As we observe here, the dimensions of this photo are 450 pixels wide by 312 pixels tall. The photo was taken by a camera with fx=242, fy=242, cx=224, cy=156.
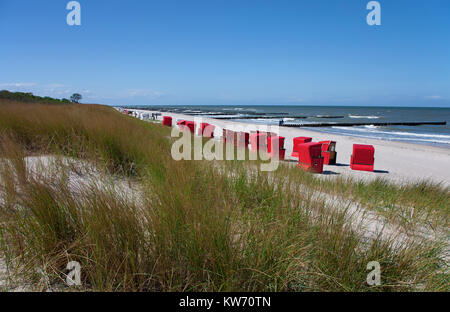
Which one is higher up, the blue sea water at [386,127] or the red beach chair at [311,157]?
the blue sea water at [386,127]

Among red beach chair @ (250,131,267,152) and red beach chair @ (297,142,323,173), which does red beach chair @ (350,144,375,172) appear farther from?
red beach chair @ (250,131,267,152)

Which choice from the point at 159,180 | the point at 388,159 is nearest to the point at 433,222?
the point at 159,180

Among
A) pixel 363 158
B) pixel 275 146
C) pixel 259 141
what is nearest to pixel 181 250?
pixel 275 146

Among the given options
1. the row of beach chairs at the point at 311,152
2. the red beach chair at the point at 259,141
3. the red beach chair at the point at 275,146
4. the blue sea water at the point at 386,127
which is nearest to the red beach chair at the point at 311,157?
the row of beach chairs at the point at 311,152

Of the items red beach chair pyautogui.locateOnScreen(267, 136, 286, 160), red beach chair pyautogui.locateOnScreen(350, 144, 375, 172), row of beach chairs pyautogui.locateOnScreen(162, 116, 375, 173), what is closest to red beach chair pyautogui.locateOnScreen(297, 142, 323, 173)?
row of beach chairs pyautogui.locateOnScreen(162, 116, 375, 173)

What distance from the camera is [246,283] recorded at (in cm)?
162

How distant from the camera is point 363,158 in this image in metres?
7.88

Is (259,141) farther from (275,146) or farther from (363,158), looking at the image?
(363,158)

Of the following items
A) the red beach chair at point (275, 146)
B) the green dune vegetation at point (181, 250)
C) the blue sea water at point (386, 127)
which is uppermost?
the blue sea water at point (386, 127)

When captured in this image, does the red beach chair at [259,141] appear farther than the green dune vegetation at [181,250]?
Yes

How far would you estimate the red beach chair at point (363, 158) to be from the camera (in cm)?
780

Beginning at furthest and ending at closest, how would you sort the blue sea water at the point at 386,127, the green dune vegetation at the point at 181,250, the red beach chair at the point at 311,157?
the blue sea water at the point at 386,127 → the red beach chair at the point at 311,157 → the green dune vegetation at the point at 181,250

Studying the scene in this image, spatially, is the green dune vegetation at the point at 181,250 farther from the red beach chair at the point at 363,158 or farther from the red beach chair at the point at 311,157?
the red beach chair at the point at 363,158

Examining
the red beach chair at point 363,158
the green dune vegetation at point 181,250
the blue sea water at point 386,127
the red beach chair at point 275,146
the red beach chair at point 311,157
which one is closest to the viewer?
the green dune vegetation at point 181,250
